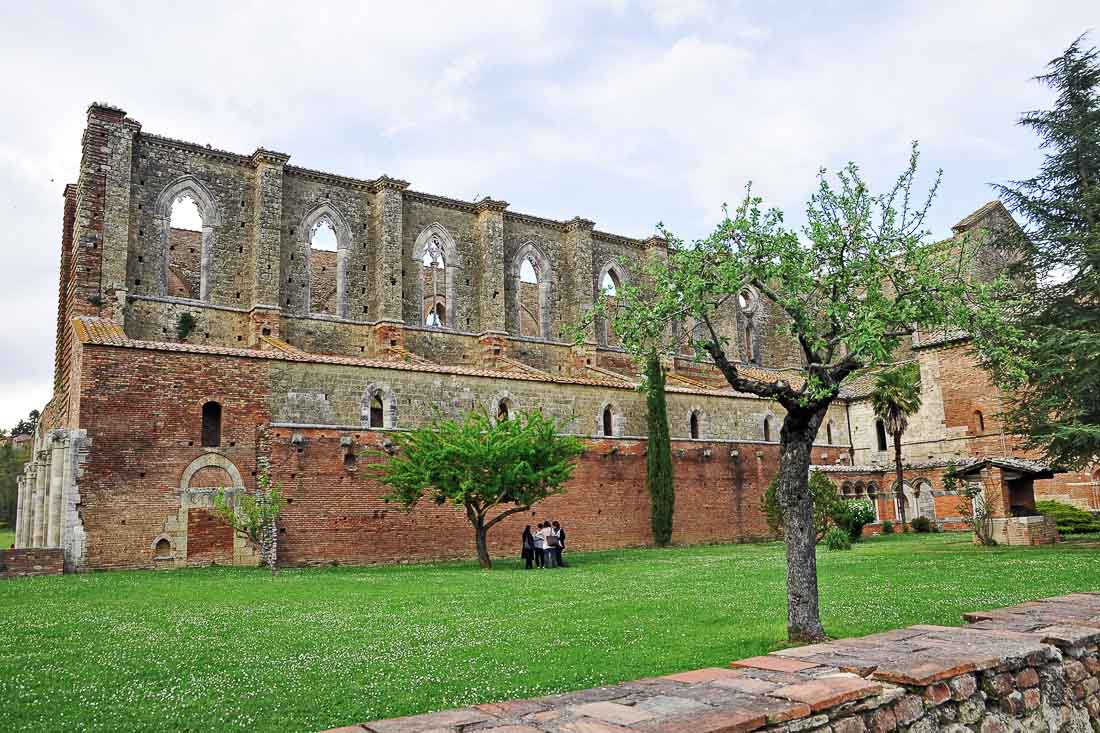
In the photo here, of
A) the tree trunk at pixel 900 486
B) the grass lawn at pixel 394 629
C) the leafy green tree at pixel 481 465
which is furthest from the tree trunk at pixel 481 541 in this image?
the tree trunk at pixel 900 486

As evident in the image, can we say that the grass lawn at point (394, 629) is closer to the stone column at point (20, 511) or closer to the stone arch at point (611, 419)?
the stone column at point (20, 511)

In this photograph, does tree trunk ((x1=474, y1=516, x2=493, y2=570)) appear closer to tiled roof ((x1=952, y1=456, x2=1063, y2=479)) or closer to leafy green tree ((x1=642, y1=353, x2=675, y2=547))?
leafy green tree ((x1=642, y1=353, x2=675, y2=547))

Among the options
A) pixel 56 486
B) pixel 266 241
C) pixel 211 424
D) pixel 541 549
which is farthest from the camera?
pixel 266 241

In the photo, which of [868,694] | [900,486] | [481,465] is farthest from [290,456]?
[900,486]

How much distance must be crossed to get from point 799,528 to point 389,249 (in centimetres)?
Result: 2666

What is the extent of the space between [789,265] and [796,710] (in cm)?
681

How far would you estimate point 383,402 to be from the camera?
25.0 meters

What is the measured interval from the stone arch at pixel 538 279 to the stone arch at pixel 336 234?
7645mm

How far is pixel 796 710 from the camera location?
4477 millimetres

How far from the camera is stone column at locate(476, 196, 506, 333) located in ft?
117

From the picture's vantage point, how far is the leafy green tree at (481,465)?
822 inches

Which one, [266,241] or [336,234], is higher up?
[336,234]

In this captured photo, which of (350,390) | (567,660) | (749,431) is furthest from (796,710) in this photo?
(749,431)

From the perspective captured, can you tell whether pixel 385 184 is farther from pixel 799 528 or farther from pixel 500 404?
pixel 799 528
